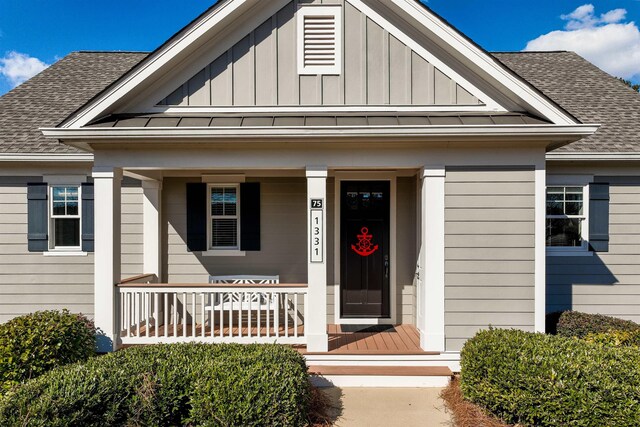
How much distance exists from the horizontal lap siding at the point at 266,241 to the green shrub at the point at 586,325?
4.26 m

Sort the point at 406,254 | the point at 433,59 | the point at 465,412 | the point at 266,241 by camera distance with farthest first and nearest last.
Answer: the point at 266,241
the point at 406,254
the point at 433,59
the point at 465,412

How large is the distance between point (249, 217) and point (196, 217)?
3.18 feet

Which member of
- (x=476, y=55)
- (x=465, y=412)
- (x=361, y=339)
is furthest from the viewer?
(x=361, y=339)

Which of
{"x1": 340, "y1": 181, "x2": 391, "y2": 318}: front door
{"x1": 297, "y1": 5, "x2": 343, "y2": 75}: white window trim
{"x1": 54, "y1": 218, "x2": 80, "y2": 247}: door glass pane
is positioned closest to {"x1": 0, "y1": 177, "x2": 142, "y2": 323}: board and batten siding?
{"x1": 54, "y1": 218, "x2": 80, "y2": 247}: door glass pane

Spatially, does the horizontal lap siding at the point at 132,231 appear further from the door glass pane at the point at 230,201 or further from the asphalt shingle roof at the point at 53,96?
the door glass pane at the point at 230,201

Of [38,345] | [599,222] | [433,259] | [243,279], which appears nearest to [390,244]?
[433,259]

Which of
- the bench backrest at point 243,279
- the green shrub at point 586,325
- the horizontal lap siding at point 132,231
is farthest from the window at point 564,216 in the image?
the horizontal lap siding at point 132,231

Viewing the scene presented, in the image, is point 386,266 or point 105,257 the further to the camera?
point 386,266

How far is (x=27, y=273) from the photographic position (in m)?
6.70

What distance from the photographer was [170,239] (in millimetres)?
6852

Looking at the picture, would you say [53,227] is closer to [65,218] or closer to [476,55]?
[65,218]

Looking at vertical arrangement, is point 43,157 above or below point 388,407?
above

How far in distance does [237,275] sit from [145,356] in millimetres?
2780

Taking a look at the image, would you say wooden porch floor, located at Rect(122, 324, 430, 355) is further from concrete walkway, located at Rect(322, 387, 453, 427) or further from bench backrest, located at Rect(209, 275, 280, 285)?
bench backrest, located at Rect(209, 275, 280, 285)
